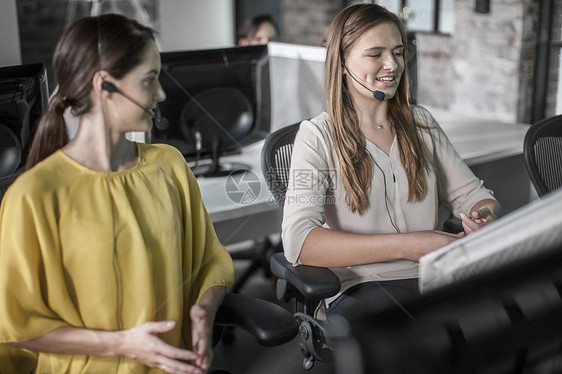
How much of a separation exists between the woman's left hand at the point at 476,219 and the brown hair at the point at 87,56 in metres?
0.49

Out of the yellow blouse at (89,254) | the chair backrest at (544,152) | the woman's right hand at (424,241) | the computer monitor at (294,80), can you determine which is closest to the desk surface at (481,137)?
the chair backrest at (544,152)

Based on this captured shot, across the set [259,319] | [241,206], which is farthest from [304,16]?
[259,319]

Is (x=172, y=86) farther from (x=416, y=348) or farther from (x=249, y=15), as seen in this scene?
(x=416, y=348)

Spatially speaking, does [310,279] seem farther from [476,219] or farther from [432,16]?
[432,16]

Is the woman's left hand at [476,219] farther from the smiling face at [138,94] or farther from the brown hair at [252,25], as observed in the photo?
the brown hair at [252,25]

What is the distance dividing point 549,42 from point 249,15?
1544 millimetres

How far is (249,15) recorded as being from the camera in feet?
5.06

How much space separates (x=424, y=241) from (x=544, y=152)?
0.51 meters

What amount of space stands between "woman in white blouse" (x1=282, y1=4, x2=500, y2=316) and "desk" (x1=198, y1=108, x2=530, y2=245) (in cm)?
13

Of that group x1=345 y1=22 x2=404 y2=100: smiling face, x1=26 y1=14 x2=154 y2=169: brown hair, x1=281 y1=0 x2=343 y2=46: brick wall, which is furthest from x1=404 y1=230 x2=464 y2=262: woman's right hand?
x1=281 y1=0 x2=343 y2=46: brick wall

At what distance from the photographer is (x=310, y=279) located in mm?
957

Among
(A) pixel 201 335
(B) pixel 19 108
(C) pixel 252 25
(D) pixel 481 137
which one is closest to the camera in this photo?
(A) pixel 201 335

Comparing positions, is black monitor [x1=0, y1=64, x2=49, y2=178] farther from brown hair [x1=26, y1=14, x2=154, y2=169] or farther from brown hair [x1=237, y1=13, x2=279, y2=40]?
brown hair [x1=237, y1=13, x2=279, y2=40]

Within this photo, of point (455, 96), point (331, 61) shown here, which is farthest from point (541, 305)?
point (455, 96)
